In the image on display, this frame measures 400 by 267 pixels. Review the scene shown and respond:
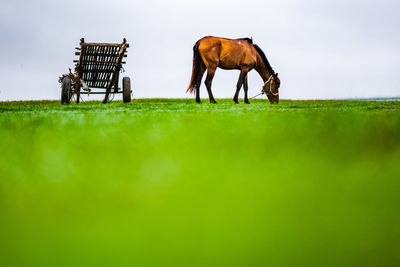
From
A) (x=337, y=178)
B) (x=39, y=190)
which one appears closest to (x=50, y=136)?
(x=39, y=190)

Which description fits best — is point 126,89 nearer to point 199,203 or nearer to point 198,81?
point 198,81

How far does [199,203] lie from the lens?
1.42 metres

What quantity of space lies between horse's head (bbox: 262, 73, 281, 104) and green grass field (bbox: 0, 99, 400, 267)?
10.9 m

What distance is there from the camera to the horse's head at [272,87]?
44.8 ft

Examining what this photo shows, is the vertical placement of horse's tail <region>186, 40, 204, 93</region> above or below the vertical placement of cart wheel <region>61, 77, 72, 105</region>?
above

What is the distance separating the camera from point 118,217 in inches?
52.6

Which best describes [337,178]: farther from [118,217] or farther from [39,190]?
[39,190]

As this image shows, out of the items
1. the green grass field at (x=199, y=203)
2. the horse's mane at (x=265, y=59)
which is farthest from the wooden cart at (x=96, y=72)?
the green grass field at (x=199, y=203)

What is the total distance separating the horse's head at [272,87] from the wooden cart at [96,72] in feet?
14.9

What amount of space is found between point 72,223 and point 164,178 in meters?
0.54

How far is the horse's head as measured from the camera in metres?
13.7

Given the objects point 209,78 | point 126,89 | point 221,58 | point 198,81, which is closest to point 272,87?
point 221,58

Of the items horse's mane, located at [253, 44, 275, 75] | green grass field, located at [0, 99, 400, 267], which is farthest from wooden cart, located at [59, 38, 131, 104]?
green grass field, located at [0, 99, 400, 267]

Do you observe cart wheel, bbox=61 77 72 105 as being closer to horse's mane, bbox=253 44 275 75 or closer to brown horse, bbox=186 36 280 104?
brown horse, bbox=186 36 280 104
